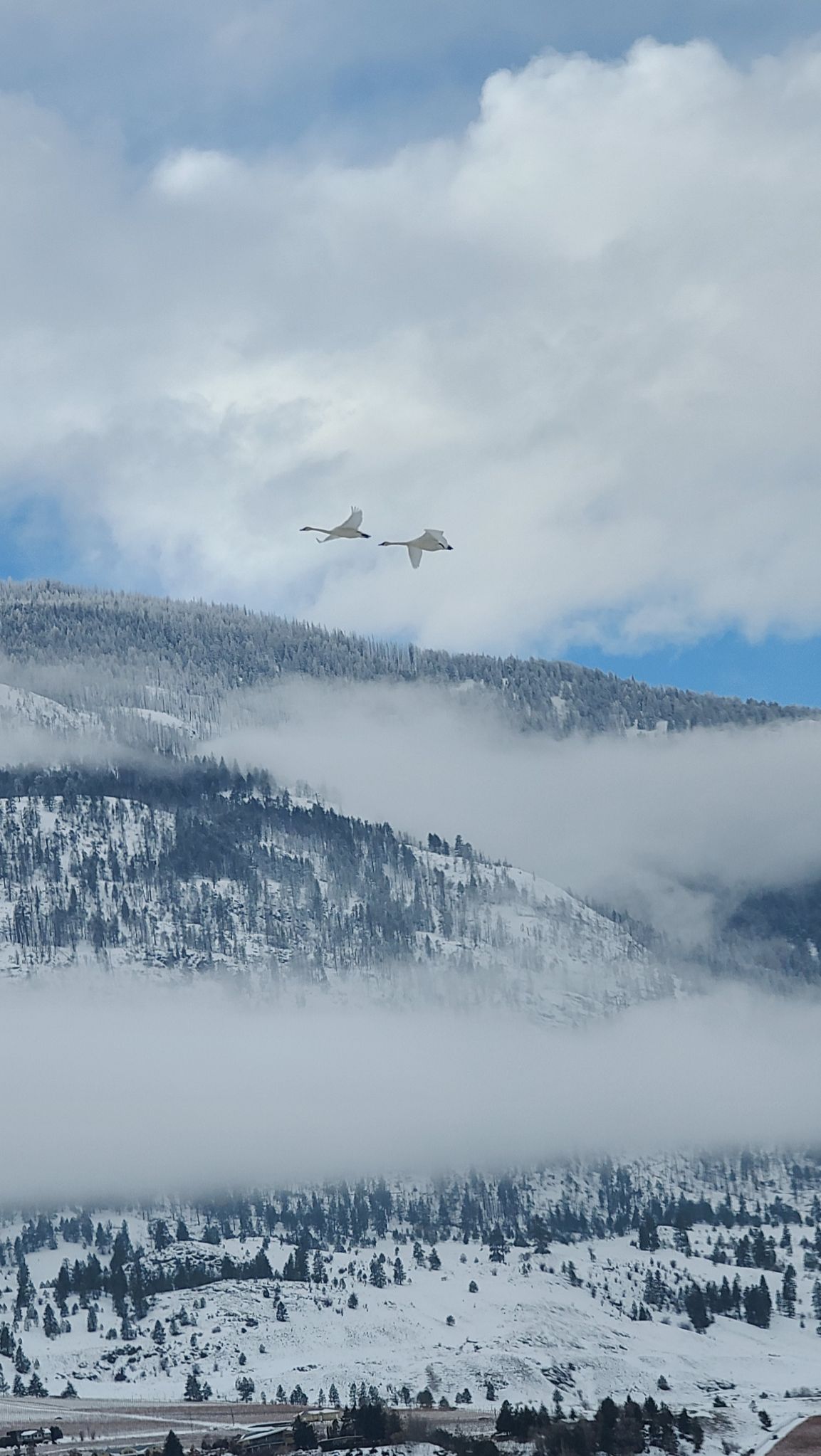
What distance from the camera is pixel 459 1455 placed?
19850cm

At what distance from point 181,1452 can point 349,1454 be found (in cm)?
1716

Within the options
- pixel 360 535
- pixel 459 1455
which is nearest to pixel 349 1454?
pixel 459 1455

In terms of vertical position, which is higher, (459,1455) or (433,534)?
(433,534)

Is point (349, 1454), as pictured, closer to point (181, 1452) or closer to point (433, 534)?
point (181, 1452)

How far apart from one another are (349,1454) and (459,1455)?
36.5ft

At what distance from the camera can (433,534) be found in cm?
8575

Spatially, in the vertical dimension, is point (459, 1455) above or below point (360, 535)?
below

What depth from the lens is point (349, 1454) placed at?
7825 inches

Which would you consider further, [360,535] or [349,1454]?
[349,1454]

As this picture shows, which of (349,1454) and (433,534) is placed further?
(349,1454)

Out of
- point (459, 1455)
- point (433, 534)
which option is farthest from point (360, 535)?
point (459, 1455)

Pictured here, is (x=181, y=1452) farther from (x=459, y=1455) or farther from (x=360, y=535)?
(x=360, y=535)

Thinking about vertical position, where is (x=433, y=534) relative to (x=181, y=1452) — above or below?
above

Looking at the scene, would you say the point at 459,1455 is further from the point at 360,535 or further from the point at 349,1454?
the point at 360,535
